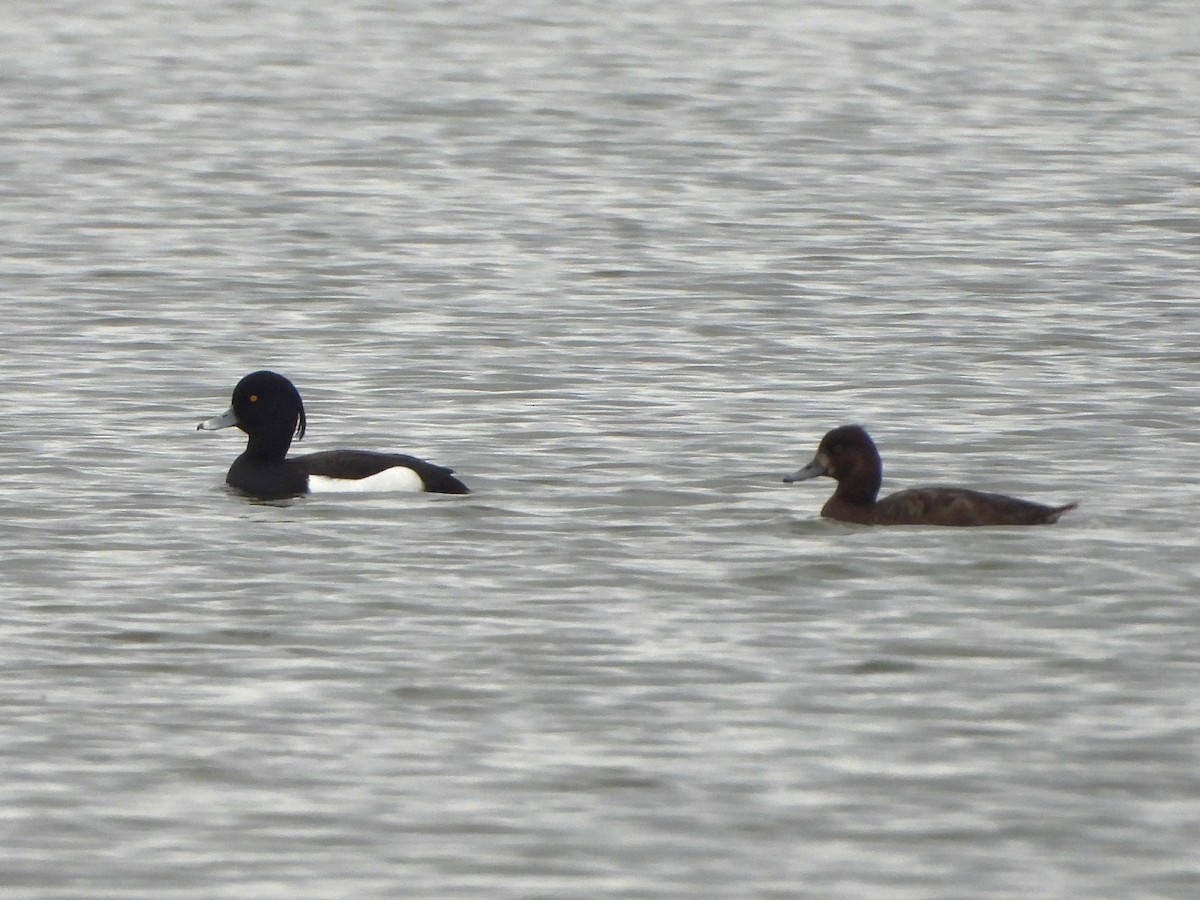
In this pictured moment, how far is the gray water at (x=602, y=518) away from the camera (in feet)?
25.2

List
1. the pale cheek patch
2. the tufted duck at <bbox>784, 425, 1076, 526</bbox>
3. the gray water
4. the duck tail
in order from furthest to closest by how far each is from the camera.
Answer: the pale cheek patch
the duck tail
the tufted duck at <bbox>784, 425, 1076, 526</bbox>
the gray water

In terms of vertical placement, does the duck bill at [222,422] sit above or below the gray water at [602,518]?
above

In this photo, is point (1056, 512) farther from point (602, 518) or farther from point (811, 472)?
point (602, 518)

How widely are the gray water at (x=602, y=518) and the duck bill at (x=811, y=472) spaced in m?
0.22

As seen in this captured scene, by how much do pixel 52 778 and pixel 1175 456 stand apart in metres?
6.78

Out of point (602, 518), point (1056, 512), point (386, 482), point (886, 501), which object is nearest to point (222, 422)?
point (386, 482)

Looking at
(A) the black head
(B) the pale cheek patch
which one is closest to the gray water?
(B) the pale cheek patch

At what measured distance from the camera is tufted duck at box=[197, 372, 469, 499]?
12.1 meters

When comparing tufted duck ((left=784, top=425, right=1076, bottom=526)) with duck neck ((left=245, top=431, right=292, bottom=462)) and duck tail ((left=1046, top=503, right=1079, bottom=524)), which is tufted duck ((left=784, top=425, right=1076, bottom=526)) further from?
duck neck ((left=245, top=431, right=292, bottom=462))

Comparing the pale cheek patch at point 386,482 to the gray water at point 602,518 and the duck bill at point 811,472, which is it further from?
the duck bill at point 811,472

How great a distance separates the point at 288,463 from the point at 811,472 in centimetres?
258

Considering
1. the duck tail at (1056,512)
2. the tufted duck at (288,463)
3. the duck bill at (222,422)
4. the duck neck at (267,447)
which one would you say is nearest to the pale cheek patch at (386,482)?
the tufted duck at (288,463)

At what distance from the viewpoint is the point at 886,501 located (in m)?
11.5

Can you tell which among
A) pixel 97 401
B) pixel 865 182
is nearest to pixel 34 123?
pixel 865 182
